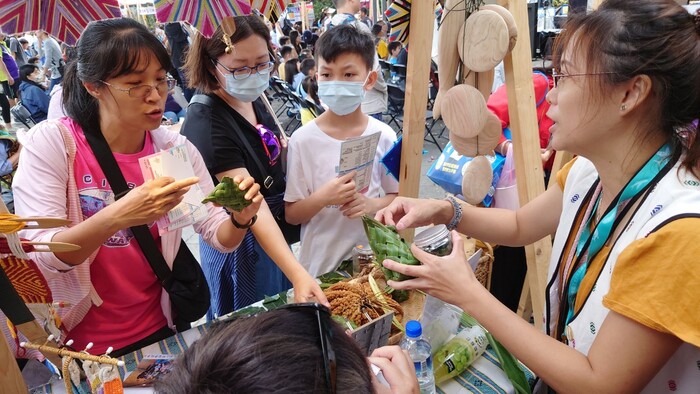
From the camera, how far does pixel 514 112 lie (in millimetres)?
1953

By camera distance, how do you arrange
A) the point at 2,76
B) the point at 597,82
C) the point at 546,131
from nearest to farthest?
1. the point at 597,82
2. the point at 2,76
3. the point at 546,131

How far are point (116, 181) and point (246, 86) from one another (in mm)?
725

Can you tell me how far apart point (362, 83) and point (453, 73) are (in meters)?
0.47

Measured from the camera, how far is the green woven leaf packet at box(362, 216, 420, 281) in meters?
1.33

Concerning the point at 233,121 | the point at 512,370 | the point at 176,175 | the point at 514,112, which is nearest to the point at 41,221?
the point at 176,175

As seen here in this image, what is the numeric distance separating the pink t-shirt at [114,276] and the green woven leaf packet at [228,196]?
0.30m

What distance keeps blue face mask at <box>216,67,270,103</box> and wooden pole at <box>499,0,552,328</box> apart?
3.37 feet

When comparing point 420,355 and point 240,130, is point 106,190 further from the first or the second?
point 420,355

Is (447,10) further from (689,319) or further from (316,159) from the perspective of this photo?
(689,319)

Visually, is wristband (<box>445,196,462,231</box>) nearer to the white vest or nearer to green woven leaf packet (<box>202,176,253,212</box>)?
the white vest

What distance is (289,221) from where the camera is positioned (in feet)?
7.20

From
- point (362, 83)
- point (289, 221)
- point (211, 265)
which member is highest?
point (362, 83)

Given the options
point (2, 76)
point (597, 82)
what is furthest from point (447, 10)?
point (2, 76)

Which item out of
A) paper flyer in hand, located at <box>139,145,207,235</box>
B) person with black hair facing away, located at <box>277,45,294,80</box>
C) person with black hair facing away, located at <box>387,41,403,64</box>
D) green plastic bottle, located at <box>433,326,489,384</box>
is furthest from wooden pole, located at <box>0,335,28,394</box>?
person with black hair facing away, located at <box>387,41,403,64</box>
